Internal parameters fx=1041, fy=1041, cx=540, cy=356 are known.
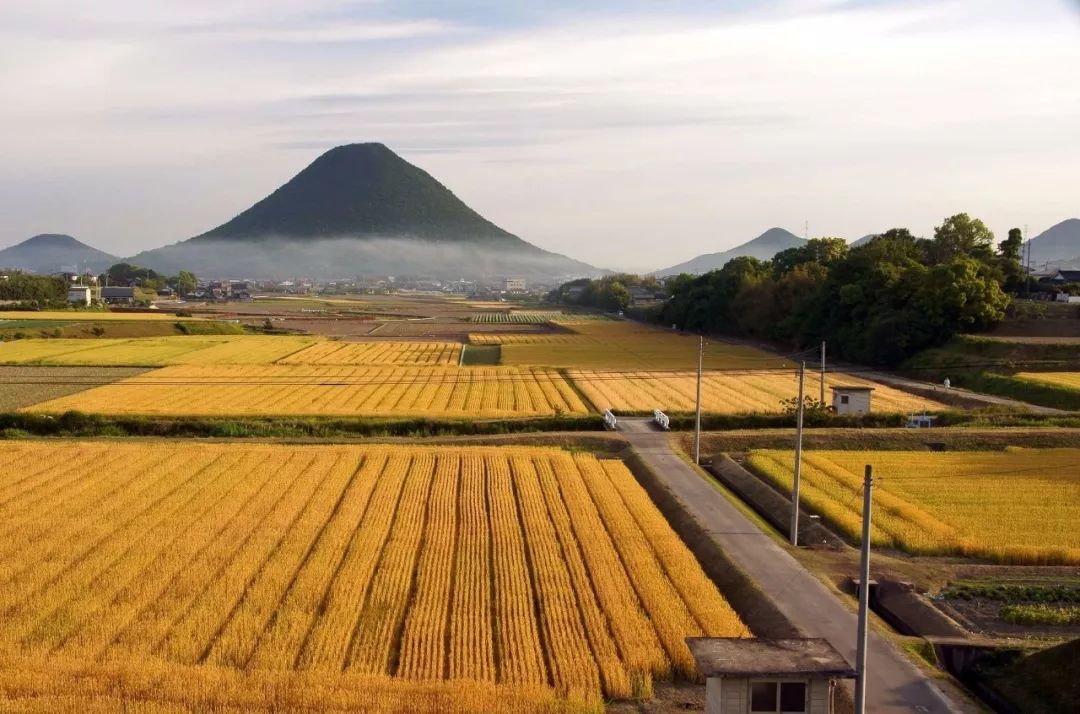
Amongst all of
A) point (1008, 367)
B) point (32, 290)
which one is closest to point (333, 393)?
point (1008, 367)

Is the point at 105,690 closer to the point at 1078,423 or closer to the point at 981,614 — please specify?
the point at 981,614

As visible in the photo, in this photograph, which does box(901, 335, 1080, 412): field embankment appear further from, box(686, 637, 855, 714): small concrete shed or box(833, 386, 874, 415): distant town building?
box(686, 637, 855, 714): small concrete shed

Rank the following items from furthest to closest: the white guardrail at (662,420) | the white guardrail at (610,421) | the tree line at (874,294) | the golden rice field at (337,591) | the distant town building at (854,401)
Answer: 1. the tree line at (874,294)
2. the distant town building at (854,401)
3. the white guardrail at (662,420)
4. the white guardrail at (610,421)
5. the golden rice field at (337,591)

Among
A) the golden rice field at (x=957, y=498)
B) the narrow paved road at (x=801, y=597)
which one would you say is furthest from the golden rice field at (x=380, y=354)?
the narrow paved road at (x=801, y=597)

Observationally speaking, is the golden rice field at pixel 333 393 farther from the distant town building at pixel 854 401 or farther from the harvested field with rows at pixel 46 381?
the distant town building at pixel 854 401

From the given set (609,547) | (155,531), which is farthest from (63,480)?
(609,547)

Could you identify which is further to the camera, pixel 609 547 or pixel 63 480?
pixel 63 480

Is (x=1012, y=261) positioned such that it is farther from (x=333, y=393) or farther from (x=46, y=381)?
(x=46, y=381)
